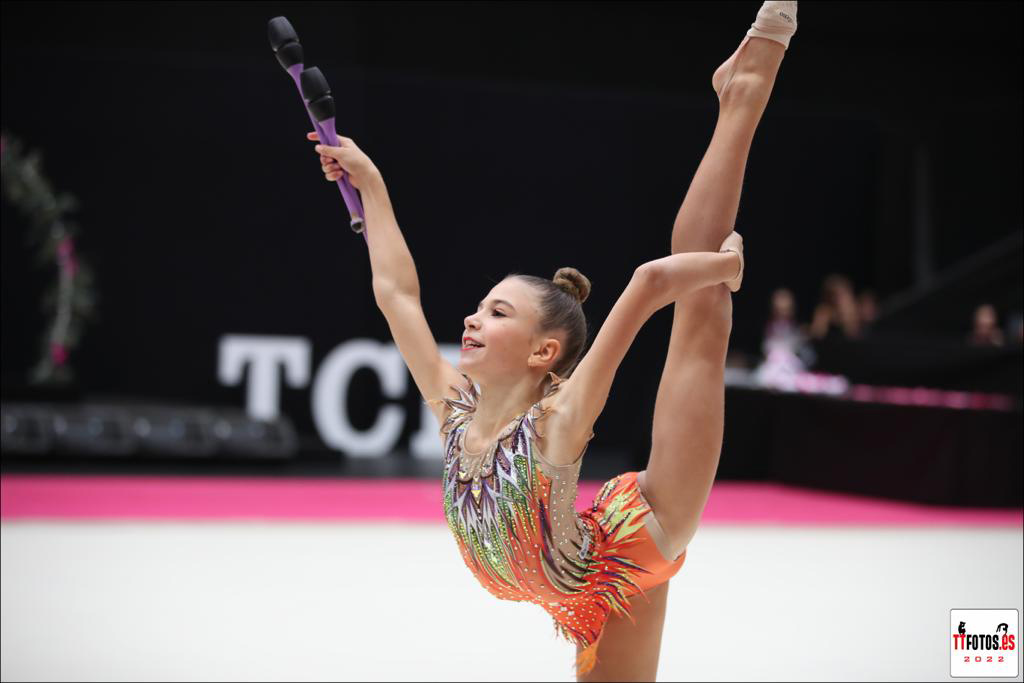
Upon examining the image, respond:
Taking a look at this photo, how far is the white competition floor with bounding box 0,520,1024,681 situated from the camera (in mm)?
2889

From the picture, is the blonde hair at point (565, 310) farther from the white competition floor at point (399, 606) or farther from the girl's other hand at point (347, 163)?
the white competition floor at point (399, 606)

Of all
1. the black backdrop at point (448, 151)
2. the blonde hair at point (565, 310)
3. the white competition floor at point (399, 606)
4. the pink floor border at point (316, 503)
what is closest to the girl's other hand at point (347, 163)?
the blonde hair at point (565, 310)

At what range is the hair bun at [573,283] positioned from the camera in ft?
7.09

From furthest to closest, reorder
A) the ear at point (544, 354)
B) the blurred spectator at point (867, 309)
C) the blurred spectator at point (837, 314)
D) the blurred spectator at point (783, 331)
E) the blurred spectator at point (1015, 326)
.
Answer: the blurred spectator at point (867, 309) < the blurred spectator at point (837, 314) < the blurred spectator at point (783, 331) < the blurred spectator at point (1015, 326) < the ear at point (544, 354)

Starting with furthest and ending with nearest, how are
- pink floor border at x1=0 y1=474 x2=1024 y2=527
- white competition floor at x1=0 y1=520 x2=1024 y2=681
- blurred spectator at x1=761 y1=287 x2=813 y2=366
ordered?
blurred spectator at x1=761 y1=287 x2=813 y2=366, pink floor border at x1=0 y1=474 x2=1024 y2=527, white competition floor at x1=0 y1=520 x2=1024 y2=681

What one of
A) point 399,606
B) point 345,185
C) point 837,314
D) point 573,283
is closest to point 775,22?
point 573,283

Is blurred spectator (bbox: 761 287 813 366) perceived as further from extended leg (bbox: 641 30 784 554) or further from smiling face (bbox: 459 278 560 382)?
smiling face (bbox: 459 278 560 382)

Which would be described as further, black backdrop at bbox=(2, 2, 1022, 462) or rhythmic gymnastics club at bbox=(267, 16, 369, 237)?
black backdrop at bbox=(2, 2, 1022, 462)

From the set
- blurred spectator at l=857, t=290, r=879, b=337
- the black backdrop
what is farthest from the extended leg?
blurred spectator at l=857, t=290, r=879, b=337

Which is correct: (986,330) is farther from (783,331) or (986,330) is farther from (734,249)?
(734,249)

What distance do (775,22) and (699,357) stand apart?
0.65 m

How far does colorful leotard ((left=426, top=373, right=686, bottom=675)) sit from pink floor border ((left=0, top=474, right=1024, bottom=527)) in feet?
10.8

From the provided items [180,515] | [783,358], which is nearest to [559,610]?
[180,515]

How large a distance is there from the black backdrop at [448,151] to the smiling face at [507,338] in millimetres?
5123
